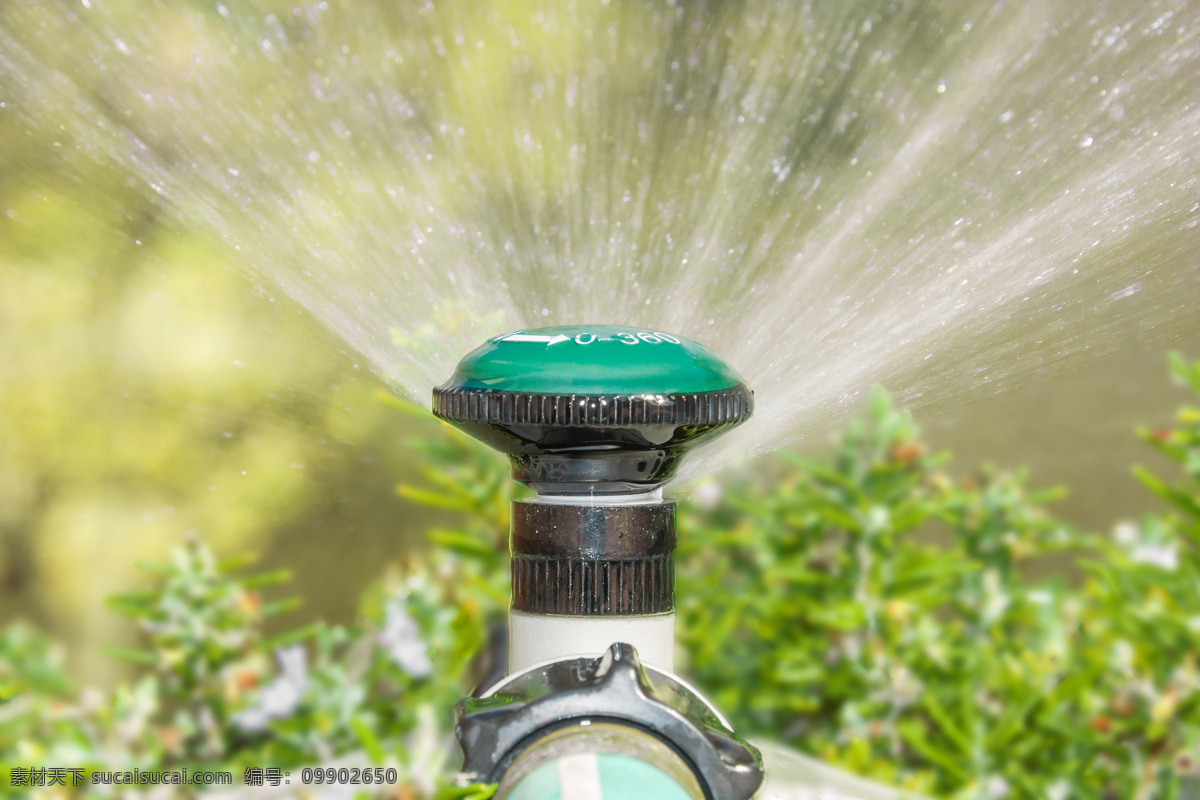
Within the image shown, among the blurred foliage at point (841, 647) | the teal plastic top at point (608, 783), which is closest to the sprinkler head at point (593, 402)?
the teal plastic top at point (608, 783)

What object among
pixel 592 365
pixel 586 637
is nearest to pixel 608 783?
pixel 586 637

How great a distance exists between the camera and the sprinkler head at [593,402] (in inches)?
19.3

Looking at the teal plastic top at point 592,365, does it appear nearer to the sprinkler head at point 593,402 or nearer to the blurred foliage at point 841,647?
the sprinkler head at point 593,402

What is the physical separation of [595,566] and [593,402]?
0.09m

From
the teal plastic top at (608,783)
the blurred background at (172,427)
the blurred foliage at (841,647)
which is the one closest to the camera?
the teal plastic top at (608,783)

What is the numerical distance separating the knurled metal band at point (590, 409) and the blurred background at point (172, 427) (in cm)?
72

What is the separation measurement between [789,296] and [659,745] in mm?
338

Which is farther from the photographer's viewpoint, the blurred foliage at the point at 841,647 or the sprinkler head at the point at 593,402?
the blurred foliage at the point at 841,647

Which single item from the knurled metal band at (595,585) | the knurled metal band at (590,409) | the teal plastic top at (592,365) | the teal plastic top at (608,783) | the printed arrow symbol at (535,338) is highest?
the printed arrow symbol at (535,338)

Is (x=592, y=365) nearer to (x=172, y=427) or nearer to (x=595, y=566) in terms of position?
(x=595, y=566)

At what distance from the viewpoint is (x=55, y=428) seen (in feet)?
4.23

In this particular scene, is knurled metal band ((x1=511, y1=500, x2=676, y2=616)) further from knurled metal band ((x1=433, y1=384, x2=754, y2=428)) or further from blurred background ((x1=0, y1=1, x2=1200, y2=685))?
blurred background ((x1=0, y1=1, x2=1200, y2=685))

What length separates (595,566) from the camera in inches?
21.0

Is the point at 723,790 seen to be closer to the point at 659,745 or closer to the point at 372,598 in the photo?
the point at 659,745
